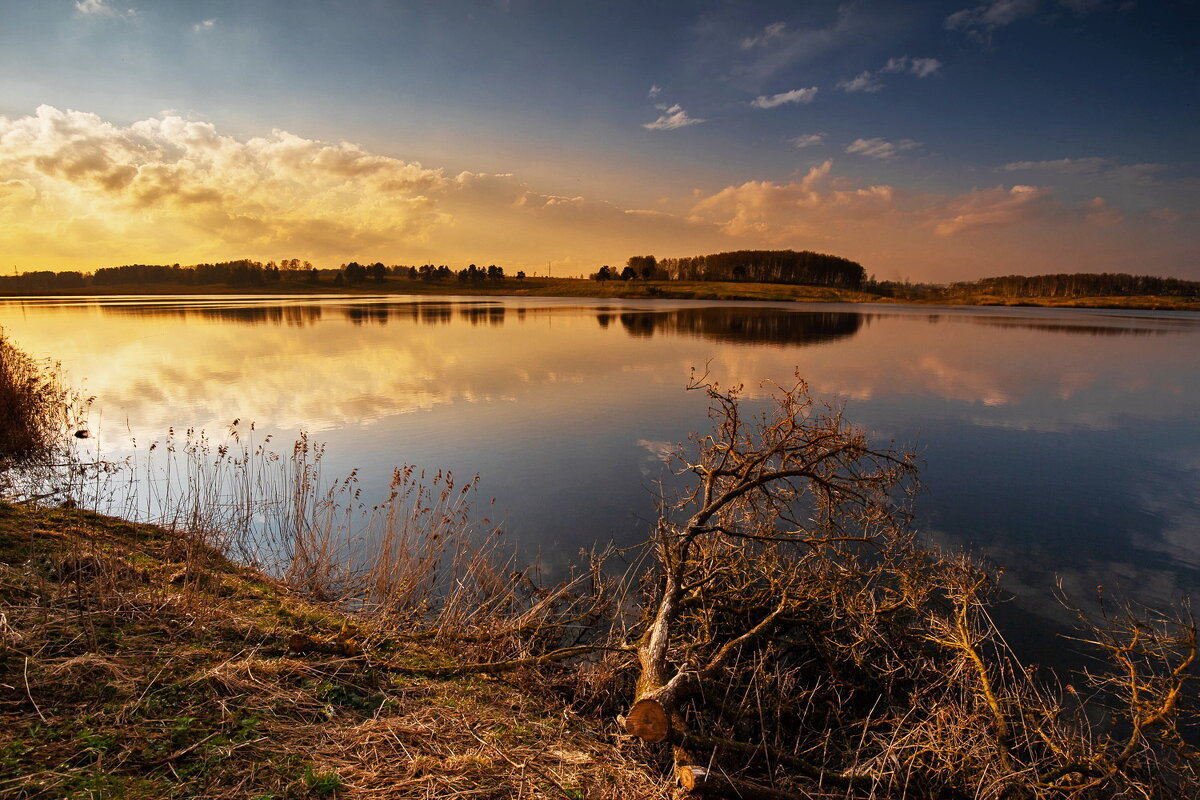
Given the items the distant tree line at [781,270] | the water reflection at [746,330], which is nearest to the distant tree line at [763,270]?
the distant tree line at [781,270]

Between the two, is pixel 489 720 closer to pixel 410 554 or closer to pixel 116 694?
Answer: pixel 116 694

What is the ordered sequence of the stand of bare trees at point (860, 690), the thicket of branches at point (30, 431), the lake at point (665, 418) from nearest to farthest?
1. the stand of bare trees at point (860, 690)
2. the lake at point (665, 418)
3. the thicket of branches at point (30, 431)

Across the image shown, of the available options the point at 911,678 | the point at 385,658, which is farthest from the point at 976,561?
the point at 385,658

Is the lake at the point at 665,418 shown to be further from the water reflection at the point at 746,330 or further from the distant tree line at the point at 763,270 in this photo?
the distant tree line at the point at 763,270

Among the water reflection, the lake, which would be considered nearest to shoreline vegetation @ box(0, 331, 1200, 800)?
the lake

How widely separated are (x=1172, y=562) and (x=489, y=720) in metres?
11.1

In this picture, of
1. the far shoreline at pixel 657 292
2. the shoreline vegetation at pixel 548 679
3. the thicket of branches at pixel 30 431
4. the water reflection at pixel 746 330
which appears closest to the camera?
the shoreline vegetation at pixel 548 679

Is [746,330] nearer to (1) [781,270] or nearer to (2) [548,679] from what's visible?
(2) [548,679]

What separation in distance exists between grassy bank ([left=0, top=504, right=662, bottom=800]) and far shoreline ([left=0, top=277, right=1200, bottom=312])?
11765 cm

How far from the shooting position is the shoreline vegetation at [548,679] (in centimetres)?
384

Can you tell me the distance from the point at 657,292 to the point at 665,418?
380ft

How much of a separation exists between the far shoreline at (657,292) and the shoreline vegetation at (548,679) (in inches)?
4535

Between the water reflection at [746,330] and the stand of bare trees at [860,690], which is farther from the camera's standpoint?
the water reflection at [746,330]

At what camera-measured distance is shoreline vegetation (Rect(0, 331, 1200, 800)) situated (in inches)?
151
